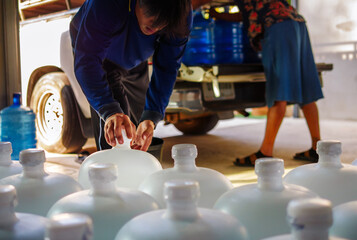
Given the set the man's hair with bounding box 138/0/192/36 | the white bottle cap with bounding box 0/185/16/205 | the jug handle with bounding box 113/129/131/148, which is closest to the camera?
the white bottle cap with bounding box 0/185/16/205

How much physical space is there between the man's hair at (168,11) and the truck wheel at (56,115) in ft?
7.08

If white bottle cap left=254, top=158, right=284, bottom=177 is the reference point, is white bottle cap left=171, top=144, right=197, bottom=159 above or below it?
below

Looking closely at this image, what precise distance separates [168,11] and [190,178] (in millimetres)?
627

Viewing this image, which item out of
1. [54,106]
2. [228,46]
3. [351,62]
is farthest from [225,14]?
[351,62]

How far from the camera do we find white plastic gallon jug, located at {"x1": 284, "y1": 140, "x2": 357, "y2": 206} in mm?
751

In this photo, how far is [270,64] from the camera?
292cm

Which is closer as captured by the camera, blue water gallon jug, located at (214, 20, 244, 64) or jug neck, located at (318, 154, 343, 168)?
jug neck, located at (318, 154, 343, 168)

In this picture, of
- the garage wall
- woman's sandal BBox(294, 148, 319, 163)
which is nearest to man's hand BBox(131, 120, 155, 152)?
woman's sandal BBox(294, 148, 319, 163)

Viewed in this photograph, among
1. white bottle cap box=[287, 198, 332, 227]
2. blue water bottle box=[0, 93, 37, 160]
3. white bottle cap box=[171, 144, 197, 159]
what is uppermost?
white bottle cap box=[287, 198, 332, 227]

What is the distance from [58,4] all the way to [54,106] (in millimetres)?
805

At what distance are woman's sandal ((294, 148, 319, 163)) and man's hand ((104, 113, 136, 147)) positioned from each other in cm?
202

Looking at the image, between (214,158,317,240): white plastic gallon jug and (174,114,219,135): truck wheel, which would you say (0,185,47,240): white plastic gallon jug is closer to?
(214,158,317,240): white plastic gallon jug

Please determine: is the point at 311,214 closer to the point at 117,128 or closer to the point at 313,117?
the point at 117,128

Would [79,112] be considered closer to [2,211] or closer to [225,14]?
[225,14]
